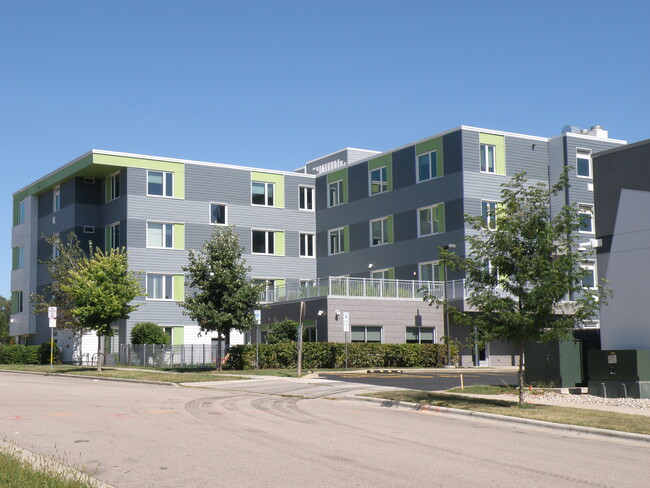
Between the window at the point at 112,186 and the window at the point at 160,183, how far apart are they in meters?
2.41

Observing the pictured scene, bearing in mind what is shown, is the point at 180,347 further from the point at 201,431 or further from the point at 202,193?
the point at 201,431

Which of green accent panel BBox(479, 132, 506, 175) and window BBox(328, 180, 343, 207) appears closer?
green accent panel BBox(479, 132, 506, 175)

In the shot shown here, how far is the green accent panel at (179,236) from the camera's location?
52344 mm

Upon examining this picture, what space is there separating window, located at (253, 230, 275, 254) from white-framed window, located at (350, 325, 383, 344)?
553 inches

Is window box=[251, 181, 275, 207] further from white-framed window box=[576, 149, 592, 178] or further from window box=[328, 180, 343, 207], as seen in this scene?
white-framed window box=[576, 149, 592, 178]

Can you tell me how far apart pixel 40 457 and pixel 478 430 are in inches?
324

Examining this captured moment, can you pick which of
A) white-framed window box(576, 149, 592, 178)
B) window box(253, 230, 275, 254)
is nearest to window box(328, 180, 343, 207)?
window box(253, 230, 275, 254)

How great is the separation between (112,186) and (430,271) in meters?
20.8

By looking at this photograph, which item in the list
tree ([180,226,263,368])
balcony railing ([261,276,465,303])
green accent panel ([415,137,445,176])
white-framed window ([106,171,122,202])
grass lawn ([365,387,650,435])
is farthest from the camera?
white-framed window ([106,171,122,202])

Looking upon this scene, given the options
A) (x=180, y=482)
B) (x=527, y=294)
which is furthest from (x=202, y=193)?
(x=180, y=482)

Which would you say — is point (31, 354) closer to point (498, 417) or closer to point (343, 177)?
point (343, 177)

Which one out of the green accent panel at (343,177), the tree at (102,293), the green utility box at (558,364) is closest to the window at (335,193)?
the green accent panel at (343,177)

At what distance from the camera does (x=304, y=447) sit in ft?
41.1

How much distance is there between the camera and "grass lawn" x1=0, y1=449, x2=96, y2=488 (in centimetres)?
864
